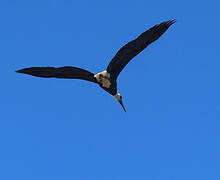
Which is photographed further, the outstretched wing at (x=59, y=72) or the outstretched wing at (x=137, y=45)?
the outstretched wing at (x=59, y=72)

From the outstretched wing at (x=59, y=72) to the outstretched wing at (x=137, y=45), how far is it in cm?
102

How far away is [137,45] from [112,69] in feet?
4.41

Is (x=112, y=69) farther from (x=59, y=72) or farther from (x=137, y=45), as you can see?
(x=59, y=72)

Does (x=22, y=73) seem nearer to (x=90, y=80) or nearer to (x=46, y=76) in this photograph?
(x=46, y=76)

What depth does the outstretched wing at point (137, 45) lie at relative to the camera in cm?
1664

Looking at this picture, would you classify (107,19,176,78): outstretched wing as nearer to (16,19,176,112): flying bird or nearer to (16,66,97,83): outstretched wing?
(16,19,176,112): flying bird

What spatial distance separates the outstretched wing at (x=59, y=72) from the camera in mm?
17266

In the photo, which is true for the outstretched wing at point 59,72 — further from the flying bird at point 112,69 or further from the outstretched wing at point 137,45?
the outstretched wing at point 137,45

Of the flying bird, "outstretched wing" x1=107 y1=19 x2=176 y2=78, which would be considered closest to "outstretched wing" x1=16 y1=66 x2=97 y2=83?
the flying bird

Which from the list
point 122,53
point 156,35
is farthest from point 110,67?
point 156,35

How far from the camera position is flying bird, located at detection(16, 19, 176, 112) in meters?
16.7

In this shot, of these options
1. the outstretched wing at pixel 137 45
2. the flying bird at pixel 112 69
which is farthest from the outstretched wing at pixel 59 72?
the outstretched wing at pixel 137 45

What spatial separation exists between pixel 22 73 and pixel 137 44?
414cm

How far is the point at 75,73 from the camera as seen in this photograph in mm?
17484
